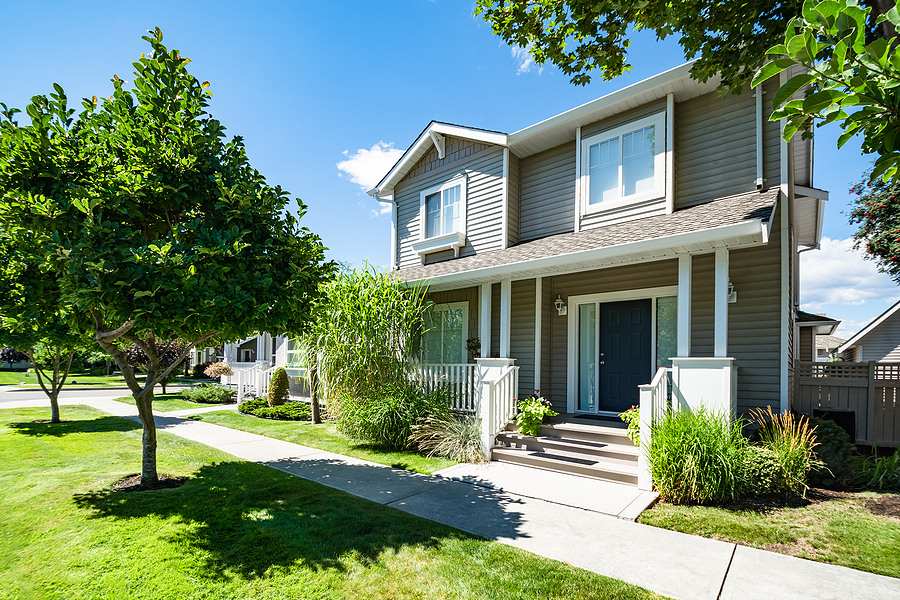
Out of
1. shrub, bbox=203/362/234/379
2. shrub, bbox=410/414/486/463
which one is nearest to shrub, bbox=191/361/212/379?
shrub, bbox=203/362/234/379

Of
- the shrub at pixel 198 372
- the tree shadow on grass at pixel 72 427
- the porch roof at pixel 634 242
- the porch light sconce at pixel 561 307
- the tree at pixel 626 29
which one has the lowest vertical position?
the shrub at pixel 198 372

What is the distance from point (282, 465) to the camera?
6859 mm

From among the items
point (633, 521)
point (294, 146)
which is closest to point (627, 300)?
point (633, 521)

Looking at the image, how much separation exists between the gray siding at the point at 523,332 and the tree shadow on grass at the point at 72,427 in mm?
8694

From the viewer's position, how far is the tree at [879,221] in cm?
1340

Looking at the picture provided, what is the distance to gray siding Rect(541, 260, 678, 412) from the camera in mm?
7906

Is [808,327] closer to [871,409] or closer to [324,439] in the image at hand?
[871,409]

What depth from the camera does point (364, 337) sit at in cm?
850

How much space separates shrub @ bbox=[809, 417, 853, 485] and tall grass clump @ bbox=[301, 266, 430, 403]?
6.42m

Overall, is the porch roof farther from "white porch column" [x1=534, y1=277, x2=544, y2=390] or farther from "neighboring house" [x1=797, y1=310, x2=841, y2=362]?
"neighboring house" [x1=797, y1=310, x2=841, y2=362]

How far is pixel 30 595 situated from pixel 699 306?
8307 mm

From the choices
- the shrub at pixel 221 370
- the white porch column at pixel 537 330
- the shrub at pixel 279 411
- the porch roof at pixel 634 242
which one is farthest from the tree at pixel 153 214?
the shrub at pixel 221 370

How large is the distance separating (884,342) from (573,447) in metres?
19.9

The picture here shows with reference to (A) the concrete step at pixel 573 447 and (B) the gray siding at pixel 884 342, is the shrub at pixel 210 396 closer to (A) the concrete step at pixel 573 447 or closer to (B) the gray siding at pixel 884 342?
(A) the concrete step at pixel 573 447
